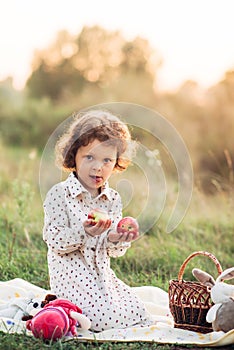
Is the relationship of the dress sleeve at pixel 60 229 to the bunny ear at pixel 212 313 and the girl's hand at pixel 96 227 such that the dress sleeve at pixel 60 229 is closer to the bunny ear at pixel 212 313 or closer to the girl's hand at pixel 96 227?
the girl's hand at pixel 96 227

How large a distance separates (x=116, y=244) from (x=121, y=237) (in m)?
0.23

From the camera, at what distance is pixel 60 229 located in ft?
11.7

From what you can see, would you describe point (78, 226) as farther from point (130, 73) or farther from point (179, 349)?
point (130, 73)

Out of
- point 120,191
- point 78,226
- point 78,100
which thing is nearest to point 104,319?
point 78,226

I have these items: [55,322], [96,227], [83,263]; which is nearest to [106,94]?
[83,263]

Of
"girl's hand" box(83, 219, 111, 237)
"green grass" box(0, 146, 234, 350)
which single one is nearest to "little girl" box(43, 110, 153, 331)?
"girl's hand" box(83, 219, 111, 237)

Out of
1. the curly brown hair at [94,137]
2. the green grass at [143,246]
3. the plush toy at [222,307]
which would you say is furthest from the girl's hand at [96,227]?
the green grass at [143,246]

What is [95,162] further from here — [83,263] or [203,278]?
[203,278]

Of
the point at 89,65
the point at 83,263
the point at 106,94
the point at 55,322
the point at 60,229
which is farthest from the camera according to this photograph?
the point at 89,65

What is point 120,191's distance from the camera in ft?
13.6

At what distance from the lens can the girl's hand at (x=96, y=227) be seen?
3.34m

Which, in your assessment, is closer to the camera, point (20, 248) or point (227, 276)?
point (227, 276)

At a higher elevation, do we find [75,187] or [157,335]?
[75,187]

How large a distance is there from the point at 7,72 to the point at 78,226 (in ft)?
33.0
